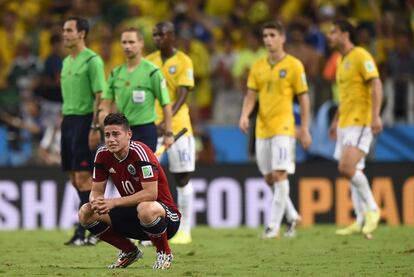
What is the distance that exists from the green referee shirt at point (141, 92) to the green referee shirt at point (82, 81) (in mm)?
312

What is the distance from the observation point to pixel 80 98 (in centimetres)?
1334

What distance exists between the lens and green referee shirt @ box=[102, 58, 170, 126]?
42.6ft

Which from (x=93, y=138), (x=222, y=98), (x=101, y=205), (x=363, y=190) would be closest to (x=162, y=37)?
(x=93, y=138)

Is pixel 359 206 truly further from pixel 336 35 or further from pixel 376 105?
pixel 336 35

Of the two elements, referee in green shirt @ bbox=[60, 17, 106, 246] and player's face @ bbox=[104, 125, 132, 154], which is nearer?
player's face @ bbox=[104, 125, 132, 154]

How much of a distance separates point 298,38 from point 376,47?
1.51 m

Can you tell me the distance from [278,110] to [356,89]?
1.05m

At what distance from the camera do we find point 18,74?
20.4 metres

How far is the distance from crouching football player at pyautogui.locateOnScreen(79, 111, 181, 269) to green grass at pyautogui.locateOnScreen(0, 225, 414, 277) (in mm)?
292

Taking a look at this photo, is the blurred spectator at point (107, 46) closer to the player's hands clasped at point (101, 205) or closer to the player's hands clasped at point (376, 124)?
the player's hands clasped at point (376, 124)

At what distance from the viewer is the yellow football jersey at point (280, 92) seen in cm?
1439

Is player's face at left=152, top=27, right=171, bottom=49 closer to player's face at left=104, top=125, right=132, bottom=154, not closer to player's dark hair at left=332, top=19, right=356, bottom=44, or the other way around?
player's dark hair at left=332, top=19, right=356, bottom=44

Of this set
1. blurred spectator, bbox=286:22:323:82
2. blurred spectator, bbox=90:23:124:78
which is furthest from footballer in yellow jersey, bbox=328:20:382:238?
blurred spectator, bbox=90:23:124:78

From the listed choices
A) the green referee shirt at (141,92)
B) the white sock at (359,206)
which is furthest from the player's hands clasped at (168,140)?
the white sock at (359,206)
